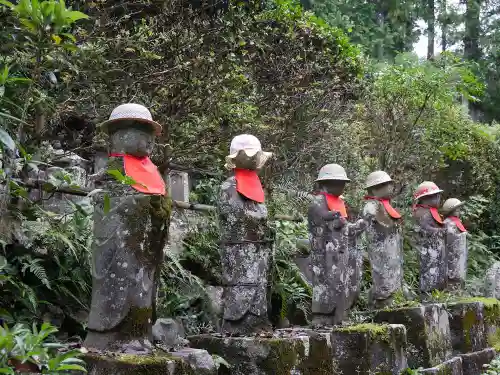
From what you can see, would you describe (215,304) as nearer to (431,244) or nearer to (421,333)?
(421,333)

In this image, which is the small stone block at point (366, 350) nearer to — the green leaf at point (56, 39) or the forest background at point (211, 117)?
the forest background at point (211, 117)

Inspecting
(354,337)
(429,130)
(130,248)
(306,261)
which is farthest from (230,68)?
(429,130)

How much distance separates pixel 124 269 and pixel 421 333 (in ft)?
13.6

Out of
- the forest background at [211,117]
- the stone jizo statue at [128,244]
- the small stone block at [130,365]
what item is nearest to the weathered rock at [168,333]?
the forest background at [211,117]

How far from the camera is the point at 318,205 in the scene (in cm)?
697

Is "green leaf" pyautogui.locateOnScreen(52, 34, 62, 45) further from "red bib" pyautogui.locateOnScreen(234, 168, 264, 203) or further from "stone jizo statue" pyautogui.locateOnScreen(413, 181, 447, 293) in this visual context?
"stone jizo statue" pyautogui.locateOnScreen(413, 181, 447, 293)

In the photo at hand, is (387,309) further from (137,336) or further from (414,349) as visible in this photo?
(137,336)

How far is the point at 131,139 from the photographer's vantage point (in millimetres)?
4793

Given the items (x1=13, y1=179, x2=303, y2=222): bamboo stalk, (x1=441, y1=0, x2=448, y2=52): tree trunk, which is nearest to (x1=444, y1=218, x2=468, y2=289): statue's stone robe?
(x1=13, y1=179, x2=303, y2=222): bamboo stalk

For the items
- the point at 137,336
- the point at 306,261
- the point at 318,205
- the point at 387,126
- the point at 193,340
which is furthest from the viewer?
the point at 387,126

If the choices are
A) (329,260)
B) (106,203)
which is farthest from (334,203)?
(106,203)

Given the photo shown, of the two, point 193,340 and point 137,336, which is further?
point 193,340

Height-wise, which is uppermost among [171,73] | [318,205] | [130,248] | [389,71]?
[389,71]

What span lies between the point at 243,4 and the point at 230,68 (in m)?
1.07
